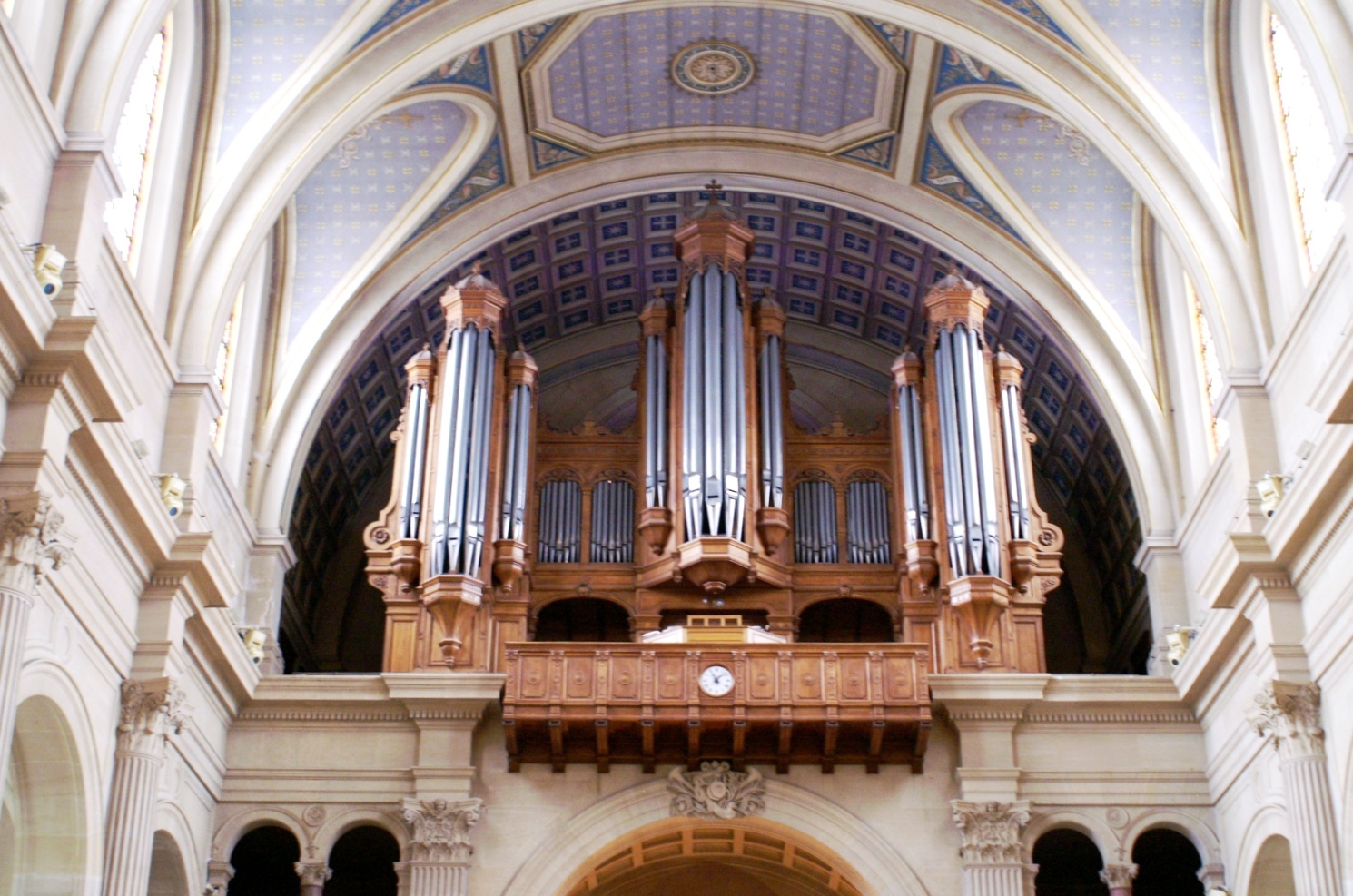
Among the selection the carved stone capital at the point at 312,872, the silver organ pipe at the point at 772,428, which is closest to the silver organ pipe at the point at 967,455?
the silver organ pipe at the point at 772,428

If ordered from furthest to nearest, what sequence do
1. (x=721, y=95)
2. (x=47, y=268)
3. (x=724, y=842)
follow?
1. (x=721, y=95)
2. (x=724, y=842)
3. (x=47, y=268)

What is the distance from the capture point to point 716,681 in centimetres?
1948

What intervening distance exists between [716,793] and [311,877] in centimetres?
444

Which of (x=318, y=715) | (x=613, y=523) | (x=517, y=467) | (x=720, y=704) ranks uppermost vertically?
(x=517, y=467)

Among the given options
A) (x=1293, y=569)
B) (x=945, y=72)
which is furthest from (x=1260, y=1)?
(x=1293, y=569)

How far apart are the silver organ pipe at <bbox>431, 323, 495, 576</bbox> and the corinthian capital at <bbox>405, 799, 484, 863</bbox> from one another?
2632mm

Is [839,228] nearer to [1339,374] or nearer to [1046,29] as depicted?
[1046,29]

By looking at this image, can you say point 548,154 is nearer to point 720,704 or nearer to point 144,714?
point 720,704

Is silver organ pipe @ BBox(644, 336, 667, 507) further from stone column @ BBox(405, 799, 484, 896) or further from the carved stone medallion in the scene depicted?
stone column @ BBox(405, 799, 484, 896)

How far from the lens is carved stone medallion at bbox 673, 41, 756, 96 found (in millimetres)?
22250

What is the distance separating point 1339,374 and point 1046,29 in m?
6.77

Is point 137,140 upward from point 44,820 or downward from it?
upward

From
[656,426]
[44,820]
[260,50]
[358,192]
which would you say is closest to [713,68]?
[656,426]

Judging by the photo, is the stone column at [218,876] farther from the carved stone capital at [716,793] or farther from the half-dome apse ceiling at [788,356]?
the half-dome apse ceiling at [788,356]
